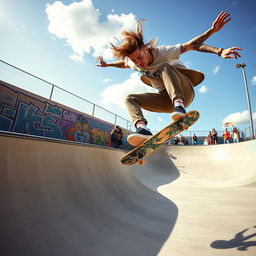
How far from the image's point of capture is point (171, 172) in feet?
38.1

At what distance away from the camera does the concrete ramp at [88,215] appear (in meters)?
1.69

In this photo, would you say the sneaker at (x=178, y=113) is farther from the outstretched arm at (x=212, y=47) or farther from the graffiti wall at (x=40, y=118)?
the graffiti wall at (x=40, y=118)

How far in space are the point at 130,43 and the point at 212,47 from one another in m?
1.26

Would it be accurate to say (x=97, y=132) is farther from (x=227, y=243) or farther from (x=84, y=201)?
(x=227, y=243)

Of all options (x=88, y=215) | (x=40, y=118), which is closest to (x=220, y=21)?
(x=88, y=215)

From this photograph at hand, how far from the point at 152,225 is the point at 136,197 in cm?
147

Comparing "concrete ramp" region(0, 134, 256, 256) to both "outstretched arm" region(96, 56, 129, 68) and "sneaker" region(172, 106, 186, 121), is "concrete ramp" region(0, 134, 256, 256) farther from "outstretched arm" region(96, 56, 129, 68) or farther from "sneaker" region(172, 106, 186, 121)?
"outstretched arm" region(96, 56, 129, 68)

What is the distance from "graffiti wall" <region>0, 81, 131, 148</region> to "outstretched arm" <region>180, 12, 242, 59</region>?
9042 millimetres

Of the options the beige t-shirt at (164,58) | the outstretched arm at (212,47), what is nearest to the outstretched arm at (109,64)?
the beige t-shirt at (164,58)

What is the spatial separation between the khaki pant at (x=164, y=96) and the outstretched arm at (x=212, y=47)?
418 mm

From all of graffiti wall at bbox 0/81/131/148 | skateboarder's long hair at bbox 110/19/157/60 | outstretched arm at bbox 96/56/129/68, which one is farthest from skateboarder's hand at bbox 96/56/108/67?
graffiti wall at bbox 0/81/131/148

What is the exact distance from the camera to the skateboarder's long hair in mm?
2533

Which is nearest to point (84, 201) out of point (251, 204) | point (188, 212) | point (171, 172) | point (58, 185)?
point (58, 185)

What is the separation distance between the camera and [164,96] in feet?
9.71
